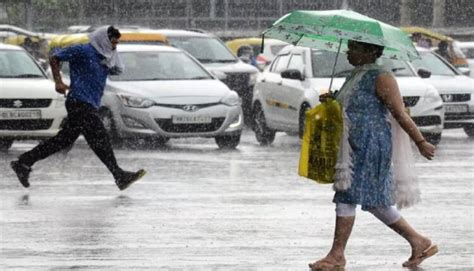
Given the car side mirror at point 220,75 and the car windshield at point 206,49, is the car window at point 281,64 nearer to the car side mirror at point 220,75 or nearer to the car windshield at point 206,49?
the car side mirror at point 220,75

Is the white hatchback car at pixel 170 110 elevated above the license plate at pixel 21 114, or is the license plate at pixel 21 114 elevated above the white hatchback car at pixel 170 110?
the license plate at pixel 21 114

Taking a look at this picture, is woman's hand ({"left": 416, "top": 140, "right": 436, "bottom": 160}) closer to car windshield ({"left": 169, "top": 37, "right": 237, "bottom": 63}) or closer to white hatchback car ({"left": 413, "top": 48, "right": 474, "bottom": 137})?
white hatchback car ({"left": 413, "top": 48, "right": 474, "bottom": 137})

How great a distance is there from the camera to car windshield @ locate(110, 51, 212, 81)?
23.9 metres

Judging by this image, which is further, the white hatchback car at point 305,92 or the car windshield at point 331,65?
the car windshield at point 331,65

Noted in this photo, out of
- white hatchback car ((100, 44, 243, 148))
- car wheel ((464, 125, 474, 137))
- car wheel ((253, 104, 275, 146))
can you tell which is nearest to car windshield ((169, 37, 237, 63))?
car wheel ((253, 104, 275, 146))

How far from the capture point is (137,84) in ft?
76.6

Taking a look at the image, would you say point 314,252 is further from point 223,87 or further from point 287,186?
point 223,87

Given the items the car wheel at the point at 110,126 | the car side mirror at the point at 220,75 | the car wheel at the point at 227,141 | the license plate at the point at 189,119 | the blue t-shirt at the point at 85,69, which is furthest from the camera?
the car side mirror at the point at 220,75

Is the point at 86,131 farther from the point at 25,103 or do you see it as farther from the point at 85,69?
the point at 25,103

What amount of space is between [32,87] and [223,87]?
2.72 meters

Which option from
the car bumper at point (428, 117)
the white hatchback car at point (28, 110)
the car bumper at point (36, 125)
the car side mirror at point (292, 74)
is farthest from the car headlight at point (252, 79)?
the car bumper at point (36, 125)

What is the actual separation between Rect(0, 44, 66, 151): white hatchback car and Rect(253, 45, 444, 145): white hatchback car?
3.32 meters

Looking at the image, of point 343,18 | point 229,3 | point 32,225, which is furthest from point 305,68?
point 229,3

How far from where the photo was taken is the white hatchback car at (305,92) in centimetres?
2342
